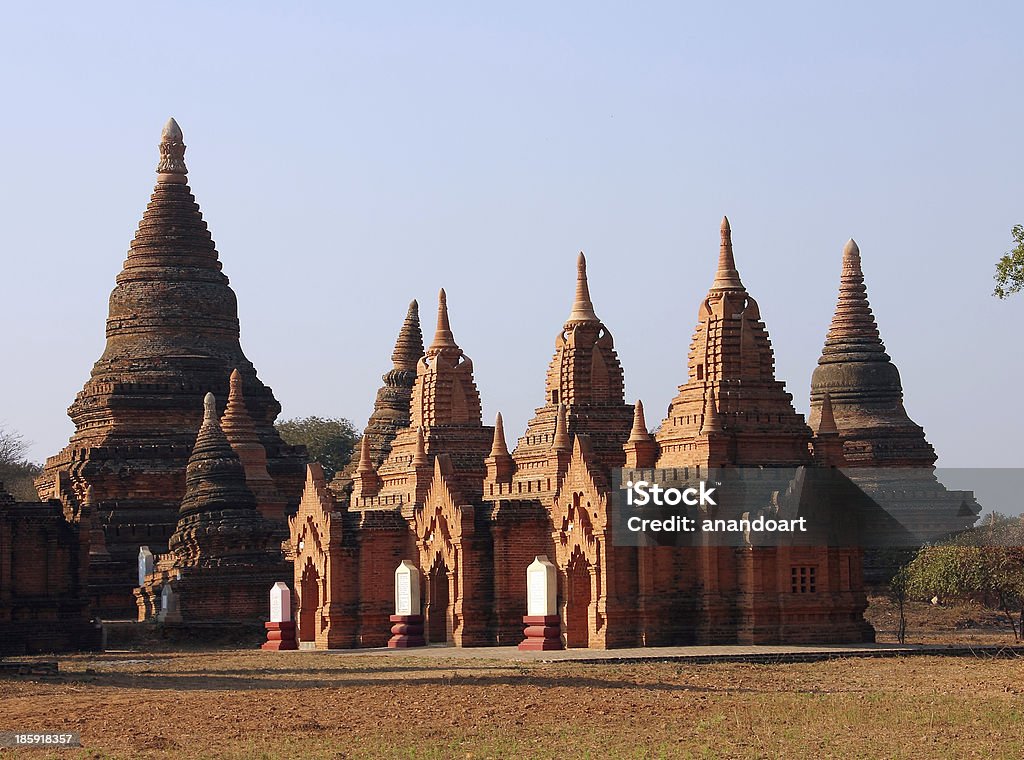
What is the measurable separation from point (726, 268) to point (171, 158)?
30313 mm

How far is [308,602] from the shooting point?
5181 cm

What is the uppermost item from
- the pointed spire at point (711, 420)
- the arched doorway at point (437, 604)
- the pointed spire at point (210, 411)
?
the pointed spire at point (210, 411)

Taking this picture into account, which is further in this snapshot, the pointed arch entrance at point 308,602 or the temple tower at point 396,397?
the temple tower at point 396,397

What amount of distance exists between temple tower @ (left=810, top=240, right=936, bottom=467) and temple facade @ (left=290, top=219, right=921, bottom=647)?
1470 cm

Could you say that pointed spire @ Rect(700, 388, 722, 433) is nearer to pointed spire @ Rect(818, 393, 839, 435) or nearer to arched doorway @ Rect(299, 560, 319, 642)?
pointed spire @ Rect(818, 393, 839, 435)

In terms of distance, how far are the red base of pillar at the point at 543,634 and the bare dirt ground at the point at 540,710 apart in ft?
13.3

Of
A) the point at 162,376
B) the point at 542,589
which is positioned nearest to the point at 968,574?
the point at 542,589

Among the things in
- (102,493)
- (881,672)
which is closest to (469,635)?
(881,672)

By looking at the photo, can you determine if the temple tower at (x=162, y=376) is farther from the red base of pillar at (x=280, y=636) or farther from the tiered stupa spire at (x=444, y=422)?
the red base of pillar at (x=280, y=636)

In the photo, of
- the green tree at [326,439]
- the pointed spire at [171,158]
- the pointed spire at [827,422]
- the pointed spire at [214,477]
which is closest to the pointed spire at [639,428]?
the pointed spire at [827,422]

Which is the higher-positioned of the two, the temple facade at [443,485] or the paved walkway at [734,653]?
the temple facade at [443,485]

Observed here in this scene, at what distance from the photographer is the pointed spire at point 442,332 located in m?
55.6

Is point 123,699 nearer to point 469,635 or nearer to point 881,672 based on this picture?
point 881,672

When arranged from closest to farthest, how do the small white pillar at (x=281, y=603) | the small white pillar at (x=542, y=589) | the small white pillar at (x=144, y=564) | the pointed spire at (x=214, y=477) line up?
the small white pillar at (x=542, y=589) → the small white pillar at (x=281, y=603) → the pointed spire at (x=214, y=477) → the small white pillar at (x=144, y=564)
